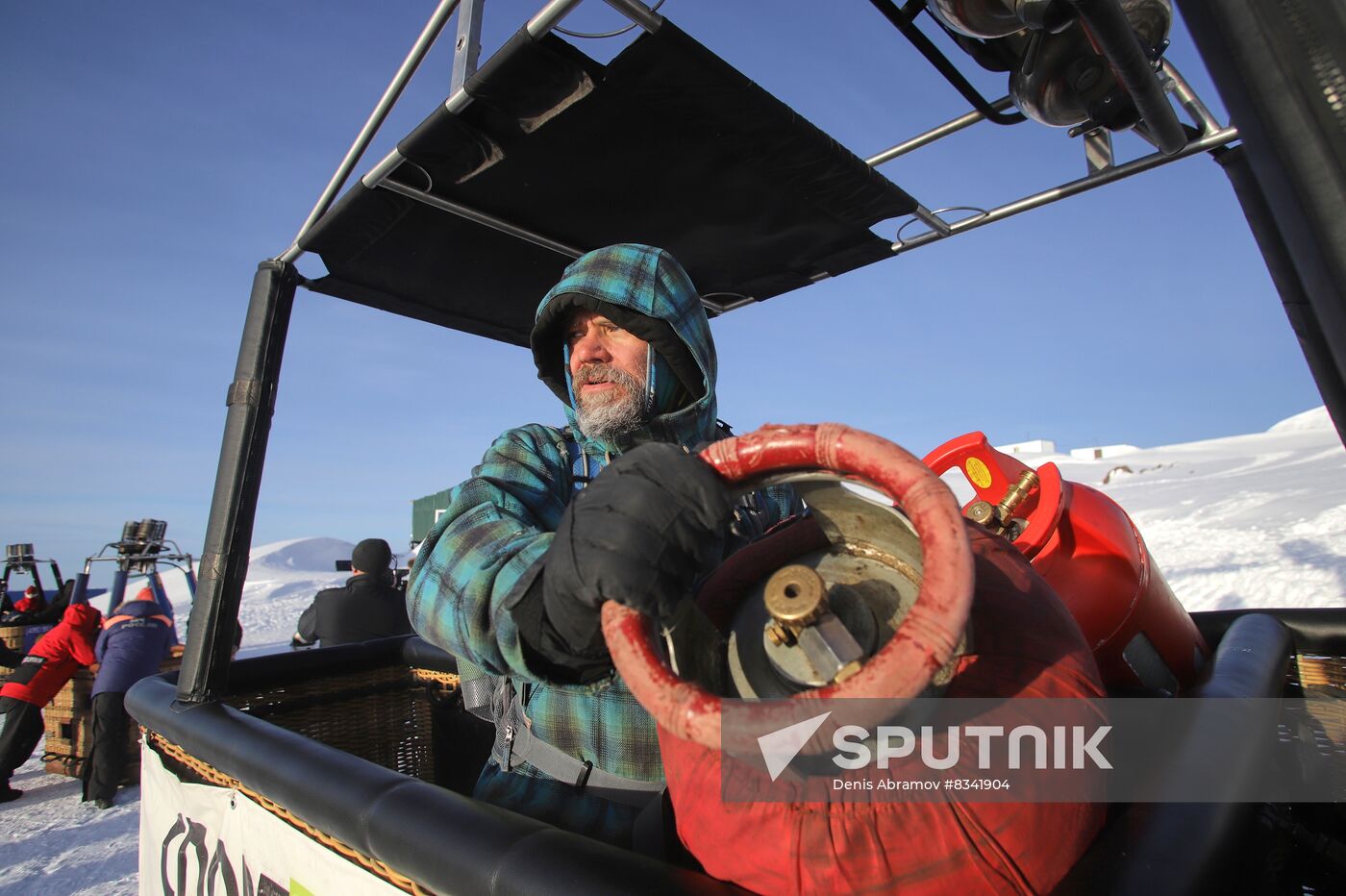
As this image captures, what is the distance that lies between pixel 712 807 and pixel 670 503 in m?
0.34

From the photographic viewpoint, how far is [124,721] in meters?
5.12


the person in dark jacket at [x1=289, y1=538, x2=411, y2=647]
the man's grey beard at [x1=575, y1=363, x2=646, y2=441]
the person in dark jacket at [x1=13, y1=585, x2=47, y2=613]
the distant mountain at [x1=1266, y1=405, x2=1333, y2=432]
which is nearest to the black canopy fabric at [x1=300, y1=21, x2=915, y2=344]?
the man's grey beard at [x1=575, y1=363, x2=646, y2=441]

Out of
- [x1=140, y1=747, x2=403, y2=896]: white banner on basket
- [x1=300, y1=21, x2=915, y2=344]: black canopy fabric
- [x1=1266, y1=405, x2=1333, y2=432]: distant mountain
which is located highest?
[x1=300, y1=21, x2=915, y2=344]: black canopy fabric

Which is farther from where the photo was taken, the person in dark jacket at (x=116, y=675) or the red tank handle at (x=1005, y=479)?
the person in dark jacket at (x=116, y=675)

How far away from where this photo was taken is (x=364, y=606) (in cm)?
586

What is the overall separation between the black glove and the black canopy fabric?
99 cm

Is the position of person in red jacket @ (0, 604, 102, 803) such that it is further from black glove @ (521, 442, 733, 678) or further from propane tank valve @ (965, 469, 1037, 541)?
propane tank valve @ (965, 469, 1037, 541)

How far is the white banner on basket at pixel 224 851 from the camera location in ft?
4.54

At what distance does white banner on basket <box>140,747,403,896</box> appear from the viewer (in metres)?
1.38

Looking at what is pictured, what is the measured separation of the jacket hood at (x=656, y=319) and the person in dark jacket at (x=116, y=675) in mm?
5251

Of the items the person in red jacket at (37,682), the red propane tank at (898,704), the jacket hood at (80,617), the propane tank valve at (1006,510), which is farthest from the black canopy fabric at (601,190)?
the person in red jacket at (37,682)

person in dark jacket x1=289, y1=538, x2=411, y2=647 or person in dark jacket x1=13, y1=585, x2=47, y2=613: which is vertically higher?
person in dark jacket x1=13, y1=585, x2=47, y2=613

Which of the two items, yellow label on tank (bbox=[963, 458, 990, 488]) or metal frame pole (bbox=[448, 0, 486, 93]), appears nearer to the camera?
metal frame pole (bbox=[448, 0, 486, 93])

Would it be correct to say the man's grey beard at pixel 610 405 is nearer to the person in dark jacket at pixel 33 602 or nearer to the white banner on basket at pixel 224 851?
the white banner on basket at pixel 224 851
